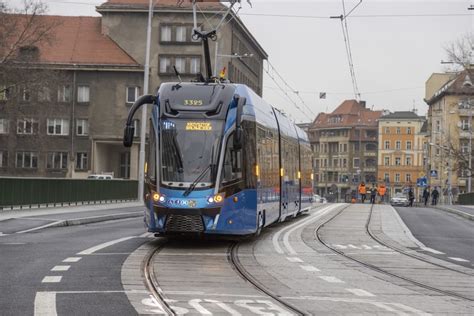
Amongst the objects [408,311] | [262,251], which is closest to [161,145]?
[262,251]

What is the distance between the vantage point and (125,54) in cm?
7419

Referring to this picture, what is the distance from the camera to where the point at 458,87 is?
8375 cm

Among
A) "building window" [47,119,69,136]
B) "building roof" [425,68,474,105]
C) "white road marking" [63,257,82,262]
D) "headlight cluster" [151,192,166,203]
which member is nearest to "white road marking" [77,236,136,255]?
"white road marking" [63,257,82,262]

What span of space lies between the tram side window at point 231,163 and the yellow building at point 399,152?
4757 inches

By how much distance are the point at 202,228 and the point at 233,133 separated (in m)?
2.07

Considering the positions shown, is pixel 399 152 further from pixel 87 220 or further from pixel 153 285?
pixel 153 285

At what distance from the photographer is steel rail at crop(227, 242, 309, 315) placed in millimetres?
9695

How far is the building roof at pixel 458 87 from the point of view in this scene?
200ft

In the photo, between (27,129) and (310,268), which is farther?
(27,129)

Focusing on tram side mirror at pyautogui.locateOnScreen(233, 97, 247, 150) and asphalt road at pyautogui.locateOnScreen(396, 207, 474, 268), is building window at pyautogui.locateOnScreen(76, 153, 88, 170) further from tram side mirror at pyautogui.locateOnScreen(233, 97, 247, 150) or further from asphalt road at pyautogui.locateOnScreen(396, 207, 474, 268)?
tram side mirror at pyautogui.locateOnScreen(233, 97, 247, 150)

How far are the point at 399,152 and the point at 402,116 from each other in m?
7.93

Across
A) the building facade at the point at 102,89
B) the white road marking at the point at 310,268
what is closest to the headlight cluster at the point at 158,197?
the white road marking at the point at 310,268

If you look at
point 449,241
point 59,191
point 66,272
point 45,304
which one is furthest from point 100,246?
point 59,191

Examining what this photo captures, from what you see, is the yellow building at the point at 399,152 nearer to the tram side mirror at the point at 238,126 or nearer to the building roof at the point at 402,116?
the building roof at the point at 402,116
